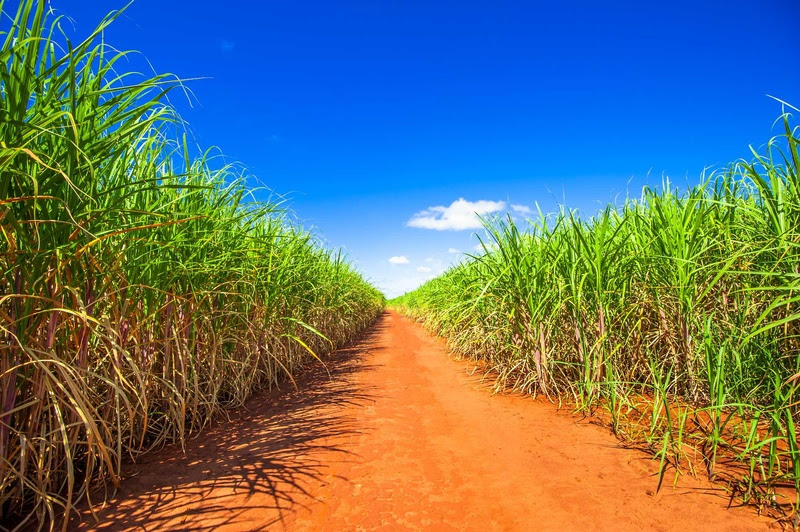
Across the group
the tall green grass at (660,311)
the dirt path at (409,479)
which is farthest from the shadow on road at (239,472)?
the tall green grass at (660,311)

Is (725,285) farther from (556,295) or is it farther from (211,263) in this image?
(211,263)

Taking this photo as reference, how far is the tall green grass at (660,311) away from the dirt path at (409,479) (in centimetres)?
34

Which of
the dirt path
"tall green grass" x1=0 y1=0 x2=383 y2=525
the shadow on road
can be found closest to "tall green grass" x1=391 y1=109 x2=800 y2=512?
the dirt path

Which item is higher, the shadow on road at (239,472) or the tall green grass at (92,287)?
the tall green grass at (92,287)

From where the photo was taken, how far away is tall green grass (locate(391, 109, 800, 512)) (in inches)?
82.7

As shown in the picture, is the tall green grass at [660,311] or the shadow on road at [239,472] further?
the tall green grass at [660,311]

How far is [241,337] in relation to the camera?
328 cm

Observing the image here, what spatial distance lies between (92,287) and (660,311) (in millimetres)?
3380

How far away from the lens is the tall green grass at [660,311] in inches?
82.7

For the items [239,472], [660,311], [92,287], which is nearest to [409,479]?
[239,472]

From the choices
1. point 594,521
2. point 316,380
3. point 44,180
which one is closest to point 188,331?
point 44,180

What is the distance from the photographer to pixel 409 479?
1.88m

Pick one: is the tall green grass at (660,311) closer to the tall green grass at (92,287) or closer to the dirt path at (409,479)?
the dirt path at (409,479)

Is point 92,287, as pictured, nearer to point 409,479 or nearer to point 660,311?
point 409,479
